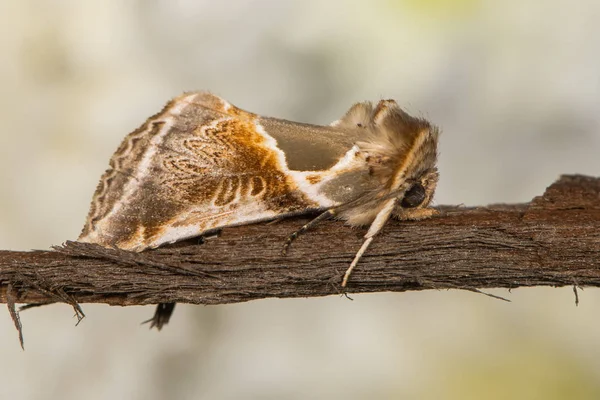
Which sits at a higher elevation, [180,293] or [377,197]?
[377,197]

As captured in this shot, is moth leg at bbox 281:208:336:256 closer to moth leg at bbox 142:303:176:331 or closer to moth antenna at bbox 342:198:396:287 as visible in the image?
moth antenna at bbox 342:198:396:287

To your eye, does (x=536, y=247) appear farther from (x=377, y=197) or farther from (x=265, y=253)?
(x=265, y=253)

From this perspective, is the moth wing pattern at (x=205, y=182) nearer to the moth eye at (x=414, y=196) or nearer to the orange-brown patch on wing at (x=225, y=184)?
the orange-brown patch on wing at (x=225, y=184)

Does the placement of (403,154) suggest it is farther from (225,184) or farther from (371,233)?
(225,184)

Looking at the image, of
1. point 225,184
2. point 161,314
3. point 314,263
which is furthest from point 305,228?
point 161,314

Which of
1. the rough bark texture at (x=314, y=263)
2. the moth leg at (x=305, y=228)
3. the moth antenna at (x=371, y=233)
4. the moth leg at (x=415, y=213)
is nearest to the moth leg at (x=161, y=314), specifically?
the rough bark texture at (x=314, y=263)

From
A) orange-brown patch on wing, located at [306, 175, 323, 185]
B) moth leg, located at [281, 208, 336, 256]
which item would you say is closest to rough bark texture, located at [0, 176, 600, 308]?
moth leg, located at [281, 208, 336, 256]

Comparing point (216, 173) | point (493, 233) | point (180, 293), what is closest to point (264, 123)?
point (216, 173)
